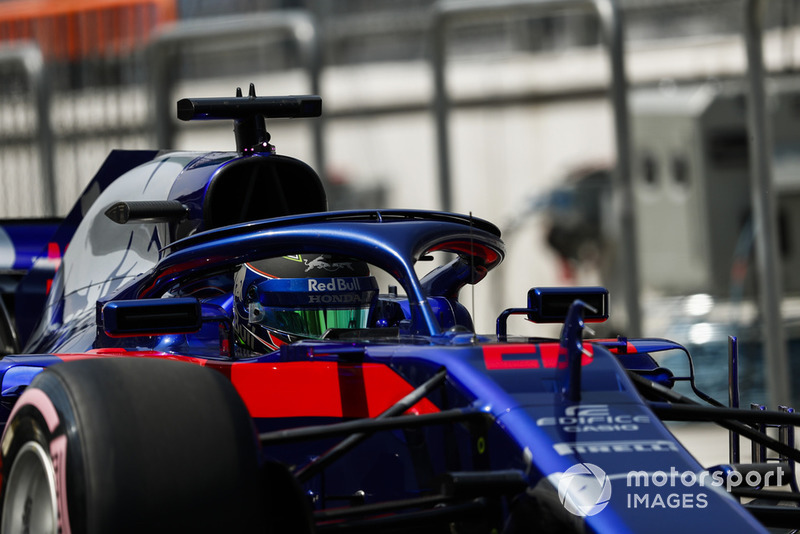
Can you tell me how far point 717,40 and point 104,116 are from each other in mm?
5129

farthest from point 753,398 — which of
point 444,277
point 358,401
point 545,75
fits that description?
point 358,401

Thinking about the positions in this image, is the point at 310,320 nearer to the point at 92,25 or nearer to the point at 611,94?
the point at 611,94

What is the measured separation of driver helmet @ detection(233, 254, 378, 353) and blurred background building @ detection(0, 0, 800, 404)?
15.9 feet

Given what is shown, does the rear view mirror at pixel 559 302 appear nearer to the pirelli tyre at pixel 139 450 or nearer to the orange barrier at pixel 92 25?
the pirelli tyre at pixel 139 450

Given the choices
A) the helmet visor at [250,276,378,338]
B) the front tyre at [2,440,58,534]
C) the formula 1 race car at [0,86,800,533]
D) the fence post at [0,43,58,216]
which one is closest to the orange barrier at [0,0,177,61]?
the fence post at [0,43,58,216]

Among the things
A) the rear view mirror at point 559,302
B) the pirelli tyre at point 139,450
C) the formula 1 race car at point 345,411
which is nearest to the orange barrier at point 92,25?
the formula 1 race car at point 345,411

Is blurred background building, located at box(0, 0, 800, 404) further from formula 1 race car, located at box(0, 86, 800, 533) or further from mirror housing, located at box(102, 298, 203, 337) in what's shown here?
mirror housing, located at box(102, 298, 203, 337)

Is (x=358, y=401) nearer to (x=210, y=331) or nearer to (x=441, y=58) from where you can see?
(x=210, y=331)

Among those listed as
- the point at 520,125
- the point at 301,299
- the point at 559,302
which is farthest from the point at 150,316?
the point at 520,125

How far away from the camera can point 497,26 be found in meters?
9.46

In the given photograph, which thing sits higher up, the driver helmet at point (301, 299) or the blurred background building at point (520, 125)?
the blurred background building at point (520, 125)

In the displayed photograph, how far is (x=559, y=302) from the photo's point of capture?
424 cm

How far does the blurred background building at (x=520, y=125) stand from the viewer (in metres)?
9.09

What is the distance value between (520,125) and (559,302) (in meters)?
5.60
